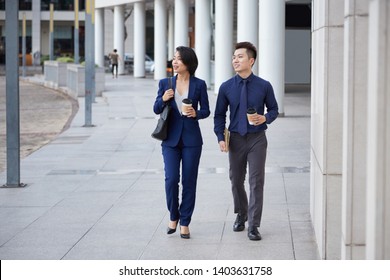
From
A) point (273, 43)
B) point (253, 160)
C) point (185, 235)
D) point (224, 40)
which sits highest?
point (224, 40)

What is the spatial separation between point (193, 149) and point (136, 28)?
47009 mm

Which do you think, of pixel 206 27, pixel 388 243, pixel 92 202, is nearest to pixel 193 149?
pixel 92 202

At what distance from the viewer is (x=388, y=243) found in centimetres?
476

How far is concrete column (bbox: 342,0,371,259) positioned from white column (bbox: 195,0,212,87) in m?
33.2

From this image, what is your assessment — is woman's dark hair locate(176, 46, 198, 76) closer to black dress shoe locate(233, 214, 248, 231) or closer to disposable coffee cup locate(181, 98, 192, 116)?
disposable coffee cup locate(181, 98, 192, 116)

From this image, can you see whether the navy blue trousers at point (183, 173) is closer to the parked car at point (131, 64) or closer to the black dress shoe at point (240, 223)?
the black dress shoe at point (240, 223)

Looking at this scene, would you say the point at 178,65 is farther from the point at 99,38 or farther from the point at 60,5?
the point at 60,5

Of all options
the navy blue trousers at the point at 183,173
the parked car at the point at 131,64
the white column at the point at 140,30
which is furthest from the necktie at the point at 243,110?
the parked car at the point at 131,64

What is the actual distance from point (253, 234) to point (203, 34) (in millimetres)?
30836

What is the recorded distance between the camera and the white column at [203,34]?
38938mm

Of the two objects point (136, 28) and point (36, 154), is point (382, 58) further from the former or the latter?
point (136, 28)

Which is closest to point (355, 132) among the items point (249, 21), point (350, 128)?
point (350, 128)

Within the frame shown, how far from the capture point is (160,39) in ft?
165

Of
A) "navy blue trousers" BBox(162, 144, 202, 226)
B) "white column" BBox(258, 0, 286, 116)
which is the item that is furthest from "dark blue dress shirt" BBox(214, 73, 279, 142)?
"white column" BBox(258, 0, 286, 116)
